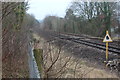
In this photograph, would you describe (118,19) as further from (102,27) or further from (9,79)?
(9,79)

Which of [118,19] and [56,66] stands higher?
[118,19]

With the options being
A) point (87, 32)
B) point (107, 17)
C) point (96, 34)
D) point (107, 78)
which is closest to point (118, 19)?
point (107, 17)

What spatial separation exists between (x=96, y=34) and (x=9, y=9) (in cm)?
3266

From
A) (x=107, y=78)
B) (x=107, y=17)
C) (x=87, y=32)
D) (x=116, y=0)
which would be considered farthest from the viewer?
(x=87, y=32)

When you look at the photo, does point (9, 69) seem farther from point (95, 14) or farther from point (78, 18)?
point (78, 18)

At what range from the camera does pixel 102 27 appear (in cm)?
3500

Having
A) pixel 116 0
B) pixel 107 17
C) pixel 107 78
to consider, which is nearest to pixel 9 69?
pixel 107 78

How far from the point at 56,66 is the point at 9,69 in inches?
53.8

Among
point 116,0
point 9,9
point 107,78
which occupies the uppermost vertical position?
point 116,0

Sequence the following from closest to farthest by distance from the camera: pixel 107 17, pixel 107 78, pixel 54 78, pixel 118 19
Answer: pixel 54 78 < pixel 107 78 < pixel 118 19 < pixel 107 17

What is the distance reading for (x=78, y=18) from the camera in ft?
136

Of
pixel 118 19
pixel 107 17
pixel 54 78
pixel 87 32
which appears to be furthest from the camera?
pixel 87 32

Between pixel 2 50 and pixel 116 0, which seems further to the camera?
pixel 116 0

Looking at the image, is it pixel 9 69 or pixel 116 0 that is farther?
pixel 116 0
